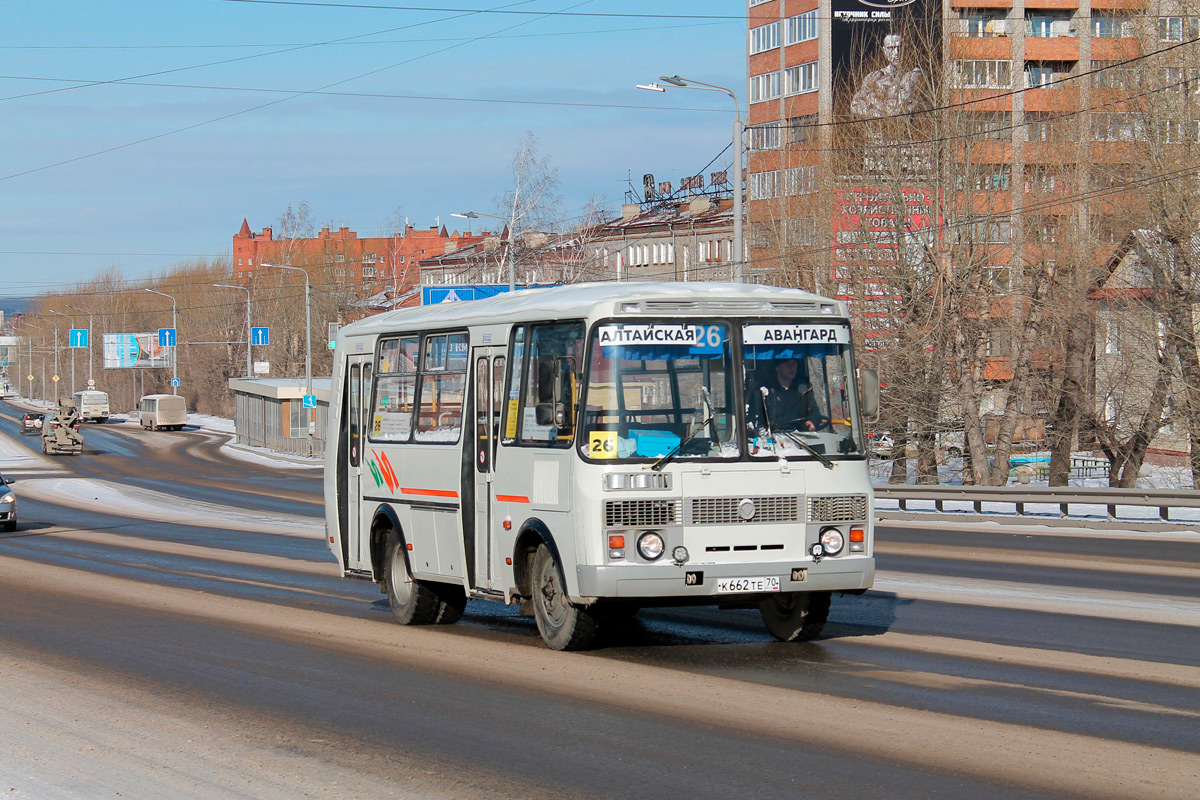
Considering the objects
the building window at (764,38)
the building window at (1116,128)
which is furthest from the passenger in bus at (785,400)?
the building window at (764,38)

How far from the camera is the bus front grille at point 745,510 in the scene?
411 inches

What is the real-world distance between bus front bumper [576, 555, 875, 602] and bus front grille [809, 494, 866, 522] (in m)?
0.31

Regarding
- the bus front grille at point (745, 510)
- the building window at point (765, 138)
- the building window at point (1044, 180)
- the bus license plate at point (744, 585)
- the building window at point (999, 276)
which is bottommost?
the bus license plate at point (744, 585)

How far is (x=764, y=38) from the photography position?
84562 millimetres

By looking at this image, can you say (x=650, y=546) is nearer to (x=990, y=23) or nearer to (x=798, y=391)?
(x=798, y=391)

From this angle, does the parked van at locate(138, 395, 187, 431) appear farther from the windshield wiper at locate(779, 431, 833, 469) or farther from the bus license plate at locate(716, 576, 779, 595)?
the bus license plate at locate(716, 576, 779, 595)

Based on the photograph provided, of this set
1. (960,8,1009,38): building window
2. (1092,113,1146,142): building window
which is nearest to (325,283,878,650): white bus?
(1092,113,1146,142): building window

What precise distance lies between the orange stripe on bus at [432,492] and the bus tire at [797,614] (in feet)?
9.39

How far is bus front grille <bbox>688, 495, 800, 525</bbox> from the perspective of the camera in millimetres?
10430

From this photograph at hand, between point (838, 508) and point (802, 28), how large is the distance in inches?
2929

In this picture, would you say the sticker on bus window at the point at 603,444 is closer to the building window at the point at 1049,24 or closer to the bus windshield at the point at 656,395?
the bus windshield at the point at 656,395

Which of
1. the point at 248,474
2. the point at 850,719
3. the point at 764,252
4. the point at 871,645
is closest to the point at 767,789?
the point at 850,719

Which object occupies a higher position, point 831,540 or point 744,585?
point 831,540

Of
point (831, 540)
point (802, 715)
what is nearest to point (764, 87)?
point (831, 540)
